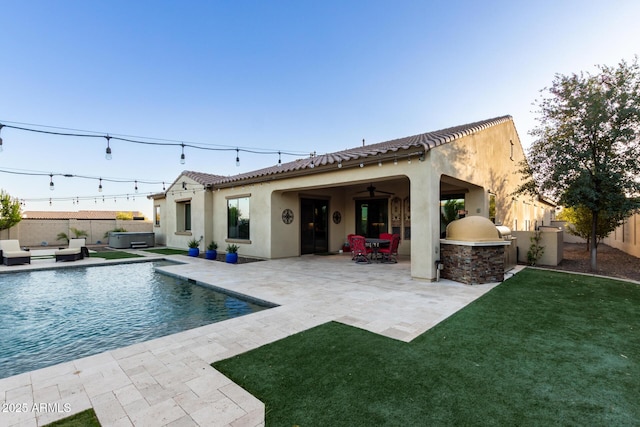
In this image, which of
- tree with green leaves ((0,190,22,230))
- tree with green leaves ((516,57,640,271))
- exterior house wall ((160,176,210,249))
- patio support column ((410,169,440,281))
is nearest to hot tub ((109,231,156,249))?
exterior house wall ((160,176,210,249))

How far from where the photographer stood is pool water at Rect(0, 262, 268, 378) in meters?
3.68

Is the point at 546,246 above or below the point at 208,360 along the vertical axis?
above

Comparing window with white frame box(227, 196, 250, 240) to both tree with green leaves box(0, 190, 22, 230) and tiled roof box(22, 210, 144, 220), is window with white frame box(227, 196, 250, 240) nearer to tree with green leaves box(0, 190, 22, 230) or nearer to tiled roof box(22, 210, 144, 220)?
tree with green leaves box(0, 190, 22, 230)

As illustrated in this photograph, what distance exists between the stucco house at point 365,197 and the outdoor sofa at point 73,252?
14.4 feet

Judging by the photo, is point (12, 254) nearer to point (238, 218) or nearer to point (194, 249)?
point (194, 249)

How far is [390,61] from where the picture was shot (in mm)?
11906

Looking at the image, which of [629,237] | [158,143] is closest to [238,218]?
[158,143]

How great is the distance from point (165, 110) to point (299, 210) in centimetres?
709

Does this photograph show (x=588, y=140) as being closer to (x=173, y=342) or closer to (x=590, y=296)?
(x=590, y=296)

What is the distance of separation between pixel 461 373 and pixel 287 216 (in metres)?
9.51

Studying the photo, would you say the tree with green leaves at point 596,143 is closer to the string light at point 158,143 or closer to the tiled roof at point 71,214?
the string light at point 158,143

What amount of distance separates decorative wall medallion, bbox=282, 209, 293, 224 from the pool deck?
4746 mm

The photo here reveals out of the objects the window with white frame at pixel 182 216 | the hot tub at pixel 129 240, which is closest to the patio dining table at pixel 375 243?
the window with white frame at pixel 182 216

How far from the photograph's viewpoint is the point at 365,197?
13391 millimetres
